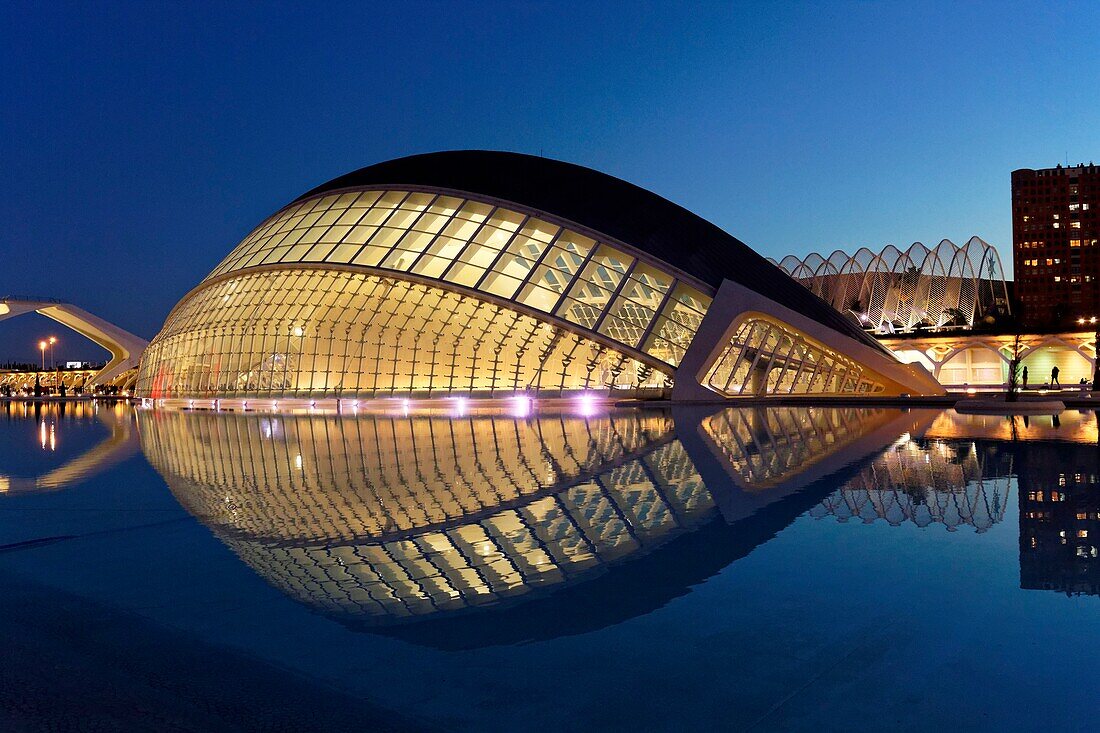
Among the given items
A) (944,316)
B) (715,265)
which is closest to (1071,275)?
(944,316)

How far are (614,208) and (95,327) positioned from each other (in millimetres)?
75812

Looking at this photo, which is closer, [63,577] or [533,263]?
[63,577]

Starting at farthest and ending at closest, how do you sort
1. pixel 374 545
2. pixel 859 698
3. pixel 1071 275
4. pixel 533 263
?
1. pixel 1071 275
2. pixel 533 263
3. pixel 374 545
4. pixel 859 698

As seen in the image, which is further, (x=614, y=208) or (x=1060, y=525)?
(x=614, y=208)

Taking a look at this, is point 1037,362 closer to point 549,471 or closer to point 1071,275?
point 549,471

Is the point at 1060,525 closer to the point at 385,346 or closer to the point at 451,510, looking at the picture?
the point at 451,510

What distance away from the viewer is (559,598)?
18.5ft

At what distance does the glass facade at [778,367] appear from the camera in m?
35.1

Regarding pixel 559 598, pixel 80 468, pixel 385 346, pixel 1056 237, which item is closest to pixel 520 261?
pixel 385 346

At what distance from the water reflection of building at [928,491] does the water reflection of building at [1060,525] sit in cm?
31

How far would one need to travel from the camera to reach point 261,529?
324 inches

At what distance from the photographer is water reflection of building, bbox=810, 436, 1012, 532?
332 inches

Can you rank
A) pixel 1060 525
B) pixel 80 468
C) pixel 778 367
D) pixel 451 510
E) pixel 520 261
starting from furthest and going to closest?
pixel 778 367 → pixel 520 261 → pixel 80 468 → pixel 451 510 → pixel 1060 525

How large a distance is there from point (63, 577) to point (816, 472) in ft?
29.9
